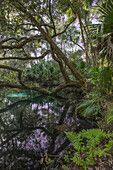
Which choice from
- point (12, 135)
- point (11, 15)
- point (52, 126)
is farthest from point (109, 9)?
point (11, 15)

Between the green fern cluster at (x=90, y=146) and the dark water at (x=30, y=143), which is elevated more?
the green fern cluster at (x=90, y=146)

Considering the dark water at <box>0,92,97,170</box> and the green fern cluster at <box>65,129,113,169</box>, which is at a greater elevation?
the green fern cluster at <box>65,129,113,169</box>

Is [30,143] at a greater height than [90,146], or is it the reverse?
[90,146]

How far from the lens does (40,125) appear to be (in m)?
3.72

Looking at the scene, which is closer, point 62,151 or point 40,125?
point 62,151

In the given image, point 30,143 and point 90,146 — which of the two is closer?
point 90,146

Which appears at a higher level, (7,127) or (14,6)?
(14,6)

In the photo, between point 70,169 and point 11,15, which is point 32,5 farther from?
point 70,169

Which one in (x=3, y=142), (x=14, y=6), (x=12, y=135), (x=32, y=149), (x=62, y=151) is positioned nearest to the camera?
(x=62, y=151)

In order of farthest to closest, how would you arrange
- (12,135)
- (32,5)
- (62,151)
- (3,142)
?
(32,5) → (12,135) → (3,142) → (62,151)

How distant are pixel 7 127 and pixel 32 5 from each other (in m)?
4.70

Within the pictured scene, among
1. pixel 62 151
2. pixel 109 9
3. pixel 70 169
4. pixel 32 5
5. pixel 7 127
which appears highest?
pixel 32 5

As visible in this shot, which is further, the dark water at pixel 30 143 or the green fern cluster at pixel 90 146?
the dark water at pixel 30 143

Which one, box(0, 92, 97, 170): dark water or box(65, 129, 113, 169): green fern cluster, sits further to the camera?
box(0, 92, 97, 170): dark water
